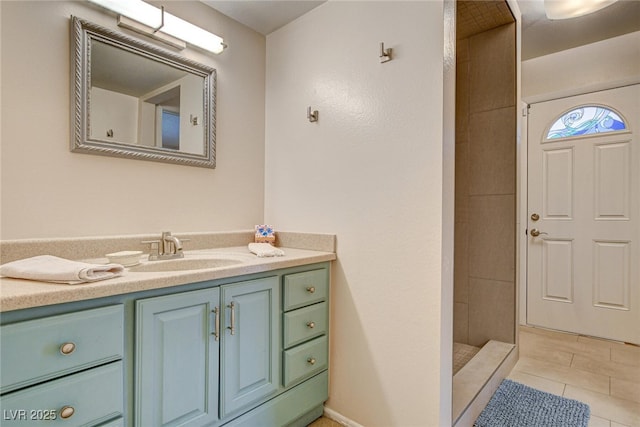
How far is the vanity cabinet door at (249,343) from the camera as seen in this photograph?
1.27 m

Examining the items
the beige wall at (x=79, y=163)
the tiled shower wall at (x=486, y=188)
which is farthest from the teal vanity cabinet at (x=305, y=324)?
the tiled shower wall at (x=486, y=188)

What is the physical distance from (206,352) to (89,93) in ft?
4.00

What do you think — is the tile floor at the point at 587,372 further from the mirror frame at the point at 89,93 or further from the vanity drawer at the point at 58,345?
the mirror frame at the point at 89,93

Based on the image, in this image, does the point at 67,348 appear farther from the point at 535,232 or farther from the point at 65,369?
the point at 535,232

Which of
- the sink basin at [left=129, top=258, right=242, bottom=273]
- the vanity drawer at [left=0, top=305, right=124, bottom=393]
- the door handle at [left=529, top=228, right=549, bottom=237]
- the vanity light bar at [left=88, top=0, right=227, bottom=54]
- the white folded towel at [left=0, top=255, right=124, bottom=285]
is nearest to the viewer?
the vanity drawer at [left=0, top=305, right=124, bottom=393]

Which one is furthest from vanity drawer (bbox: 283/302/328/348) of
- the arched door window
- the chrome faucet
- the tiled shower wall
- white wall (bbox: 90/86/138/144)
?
the arched door window

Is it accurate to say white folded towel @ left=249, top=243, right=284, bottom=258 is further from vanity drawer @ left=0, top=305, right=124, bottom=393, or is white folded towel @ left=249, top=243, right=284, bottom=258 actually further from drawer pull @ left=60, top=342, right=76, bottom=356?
drawer pull @ left=60, top=342, right=76, bottom=356

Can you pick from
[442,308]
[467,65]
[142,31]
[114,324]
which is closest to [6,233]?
[114,324]

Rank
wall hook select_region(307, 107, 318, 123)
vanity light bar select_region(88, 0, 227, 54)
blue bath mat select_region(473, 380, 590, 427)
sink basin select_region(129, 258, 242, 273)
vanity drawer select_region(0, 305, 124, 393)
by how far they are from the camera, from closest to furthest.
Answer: vanity drawer select_region(0, 305, 124, 393) < sink basin select_region(129, 258, 242, 273) < vanity light bar select_region(88, 0, 227, 54) < blue bath mat select_region(473, 380, 590, 427) < wall hook select_region(307, 107, 318, 123)

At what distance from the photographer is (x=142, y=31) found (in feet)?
5.16

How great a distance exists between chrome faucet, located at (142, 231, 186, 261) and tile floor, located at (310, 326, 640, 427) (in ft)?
3.70

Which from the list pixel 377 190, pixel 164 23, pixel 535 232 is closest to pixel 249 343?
pixel 377 190

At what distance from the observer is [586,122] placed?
271cm

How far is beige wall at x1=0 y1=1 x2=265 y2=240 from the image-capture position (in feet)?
4.16
